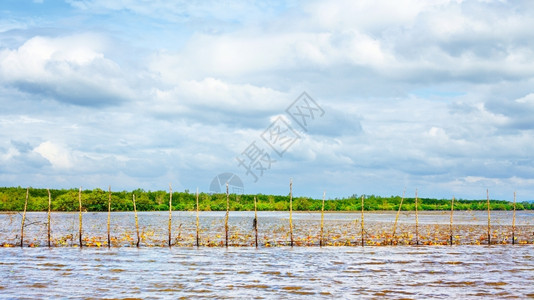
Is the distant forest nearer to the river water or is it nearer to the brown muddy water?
the brown muddy water

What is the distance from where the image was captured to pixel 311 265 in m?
20.6

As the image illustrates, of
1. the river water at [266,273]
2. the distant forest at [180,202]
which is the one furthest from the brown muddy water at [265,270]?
the distant forest at [180,202]

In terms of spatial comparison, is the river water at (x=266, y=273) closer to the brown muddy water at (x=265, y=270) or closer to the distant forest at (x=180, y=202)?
the brown muddy water at (x=265, y=270)

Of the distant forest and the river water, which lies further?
the distant forest

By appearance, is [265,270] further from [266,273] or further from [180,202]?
[180,202]

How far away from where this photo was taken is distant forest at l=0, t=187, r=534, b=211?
6631 cm

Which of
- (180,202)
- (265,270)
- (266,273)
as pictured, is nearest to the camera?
(266,273)

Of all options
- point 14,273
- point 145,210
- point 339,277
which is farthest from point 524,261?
point 145,210

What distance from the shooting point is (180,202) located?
278ft

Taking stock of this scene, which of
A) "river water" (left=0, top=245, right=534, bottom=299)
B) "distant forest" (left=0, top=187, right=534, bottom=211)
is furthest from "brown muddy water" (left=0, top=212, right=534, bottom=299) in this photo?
"distant forest" (left=0, top=187, right=534, bottom=211)

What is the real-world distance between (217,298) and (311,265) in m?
6.87

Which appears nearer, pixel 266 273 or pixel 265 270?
pixel 266 273

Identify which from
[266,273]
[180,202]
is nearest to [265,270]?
[266,273]

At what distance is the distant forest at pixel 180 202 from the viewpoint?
6631cm
